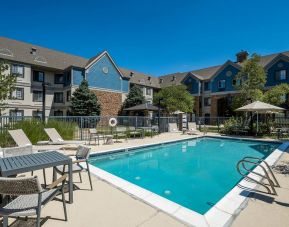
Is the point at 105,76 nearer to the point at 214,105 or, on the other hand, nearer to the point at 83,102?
the point at 83,102

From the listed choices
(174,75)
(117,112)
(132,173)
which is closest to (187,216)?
(132,173)

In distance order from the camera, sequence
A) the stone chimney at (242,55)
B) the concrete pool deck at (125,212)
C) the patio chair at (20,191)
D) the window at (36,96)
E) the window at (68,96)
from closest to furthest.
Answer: the patio chair at (20,191) < the concrete pool deck at (125,212) < the window at (36,96) < the window at (68,96) < the stone chimney at (242,55)

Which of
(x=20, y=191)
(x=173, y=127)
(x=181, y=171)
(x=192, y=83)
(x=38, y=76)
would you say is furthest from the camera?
(x=192, y=83)

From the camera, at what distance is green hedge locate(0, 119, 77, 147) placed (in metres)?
9.54

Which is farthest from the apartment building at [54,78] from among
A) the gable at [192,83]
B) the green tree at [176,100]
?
the gable at [192,83]

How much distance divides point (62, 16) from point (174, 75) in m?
30.0

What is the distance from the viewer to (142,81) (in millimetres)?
38938

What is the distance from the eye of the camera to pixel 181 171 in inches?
310

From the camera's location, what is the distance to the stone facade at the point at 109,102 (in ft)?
101

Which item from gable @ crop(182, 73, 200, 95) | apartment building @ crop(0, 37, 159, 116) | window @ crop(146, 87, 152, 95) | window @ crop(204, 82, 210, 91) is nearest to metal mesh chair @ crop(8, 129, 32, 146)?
apartment building @ crop(0, 37, 159, 116)

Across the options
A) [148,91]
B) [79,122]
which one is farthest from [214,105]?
[79,122]

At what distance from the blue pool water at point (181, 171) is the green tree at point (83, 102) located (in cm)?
1646

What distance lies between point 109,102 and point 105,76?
4.21 m

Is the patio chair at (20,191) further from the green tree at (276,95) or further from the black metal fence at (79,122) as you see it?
the green tree at (276,95)
